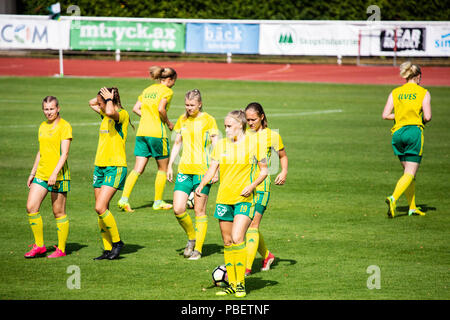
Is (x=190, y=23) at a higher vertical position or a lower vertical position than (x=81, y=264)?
higher

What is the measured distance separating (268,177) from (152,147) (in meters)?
4.24

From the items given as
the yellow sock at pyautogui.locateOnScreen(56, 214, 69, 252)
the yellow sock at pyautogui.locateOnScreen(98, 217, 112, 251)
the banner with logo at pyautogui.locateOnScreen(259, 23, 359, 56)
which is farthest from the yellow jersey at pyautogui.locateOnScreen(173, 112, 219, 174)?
the banner with logo at pyautogui.locateOnScreen(259, 23, 359, 56)

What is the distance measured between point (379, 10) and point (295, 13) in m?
5.34

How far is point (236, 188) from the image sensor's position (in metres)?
7.31

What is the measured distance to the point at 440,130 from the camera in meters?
19.6

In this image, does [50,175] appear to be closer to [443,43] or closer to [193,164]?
[193,164]

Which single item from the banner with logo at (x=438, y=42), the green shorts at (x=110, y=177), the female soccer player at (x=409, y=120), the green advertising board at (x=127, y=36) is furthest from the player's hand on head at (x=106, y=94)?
the banner with logo at (x=438, y=42)

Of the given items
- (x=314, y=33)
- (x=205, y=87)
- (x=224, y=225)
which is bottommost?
(x=224, y=225)

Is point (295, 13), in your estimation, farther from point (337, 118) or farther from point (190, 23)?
point (337, 118)

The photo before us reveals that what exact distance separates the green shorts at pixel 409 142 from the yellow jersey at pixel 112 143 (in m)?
4.95

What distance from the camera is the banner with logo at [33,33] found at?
120 feet

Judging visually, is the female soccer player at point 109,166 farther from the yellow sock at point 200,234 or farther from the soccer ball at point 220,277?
the soccer ball at point 220,277

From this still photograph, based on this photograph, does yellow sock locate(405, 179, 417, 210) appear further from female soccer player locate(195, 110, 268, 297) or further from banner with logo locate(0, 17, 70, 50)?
banner with logo locate(0, 17, 70, 50)
